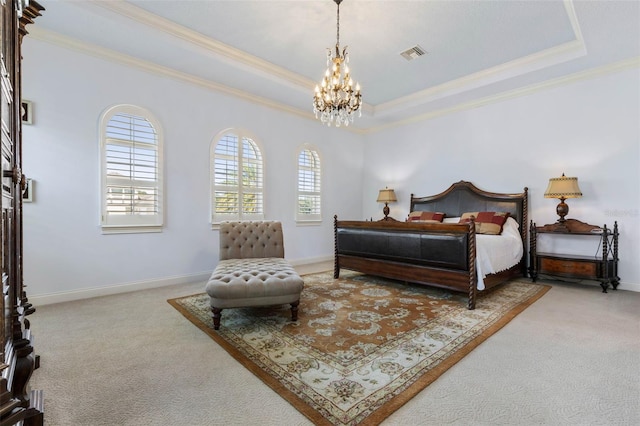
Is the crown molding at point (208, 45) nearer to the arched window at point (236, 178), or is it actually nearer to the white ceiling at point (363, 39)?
the white ceiling at point (363, 39)

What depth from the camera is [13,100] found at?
4.32 feet

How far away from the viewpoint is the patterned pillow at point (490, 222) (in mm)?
4742

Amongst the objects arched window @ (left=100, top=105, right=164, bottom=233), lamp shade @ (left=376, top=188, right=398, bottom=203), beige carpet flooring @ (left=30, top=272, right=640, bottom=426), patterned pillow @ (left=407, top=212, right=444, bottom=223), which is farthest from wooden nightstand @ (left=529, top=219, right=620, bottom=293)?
arched window @ (left=100, top=105, right=164, bottom=233)

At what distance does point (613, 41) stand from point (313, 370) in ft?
16.5

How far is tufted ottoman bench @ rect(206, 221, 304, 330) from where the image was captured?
272 centimetres

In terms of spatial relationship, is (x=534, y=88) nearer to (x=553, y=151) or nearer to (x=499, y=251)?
(x=553, y=151)

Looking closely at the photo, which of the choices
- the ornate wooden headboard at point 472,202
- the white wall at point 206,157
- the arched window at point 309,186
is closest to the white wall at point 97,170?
the white wall at point 206,157

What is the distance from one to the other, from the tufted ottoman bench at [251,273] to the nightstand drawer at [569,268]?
3.84m

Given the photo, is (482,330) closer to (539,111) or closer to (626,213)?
(626,213)

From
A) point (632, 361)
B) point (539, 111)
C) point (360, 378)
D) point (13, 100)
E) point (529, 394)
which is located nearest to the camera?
point (13, 100)

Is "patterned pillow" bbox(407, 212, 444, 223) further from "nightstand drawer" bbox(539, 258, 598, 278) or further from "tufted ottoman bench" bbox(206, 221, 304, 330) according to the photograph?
"tufted ottoman bench" bbox(206, 221, 304, 330)

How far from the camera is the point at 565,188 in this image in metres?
4.25

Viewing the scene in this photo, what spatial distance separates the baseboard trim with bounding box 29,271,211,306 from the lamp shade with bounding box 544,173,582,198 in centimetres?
537

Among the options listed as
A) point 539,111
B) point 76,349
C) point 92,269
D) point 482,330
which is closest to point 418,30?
point 539,111
